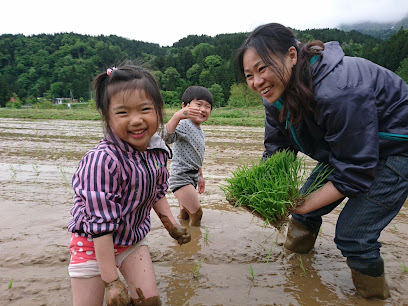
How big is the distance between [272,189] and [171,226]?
2.34 feet

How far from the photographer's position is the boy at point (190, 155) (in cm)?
318

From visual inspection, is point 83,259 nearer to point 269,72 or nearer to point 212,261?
point 212,261

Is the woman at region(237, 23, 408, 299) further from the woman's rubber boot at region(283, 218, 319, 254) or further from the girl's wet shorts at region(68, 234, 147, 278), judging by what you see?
the girl's wet shorts at region(68, 234, 147, 278)

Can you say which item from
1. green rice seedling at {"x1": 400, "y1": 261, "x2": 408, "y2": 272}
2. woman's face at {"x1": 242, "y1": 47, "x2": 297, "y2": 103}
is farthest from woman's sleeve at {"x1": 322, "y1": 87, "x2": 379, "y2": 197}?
green rice seedling at {"x1": 400, "y1": 261, "x2": 408, "y2": 272}

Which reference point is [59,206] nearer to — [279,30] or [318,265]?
[318,265]

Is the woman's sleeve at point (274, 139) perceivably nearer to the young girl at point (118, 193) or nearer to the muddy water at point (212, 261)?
the muddy water at point (212, 261)

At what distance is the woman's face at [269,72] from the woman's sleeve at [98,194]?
96cm

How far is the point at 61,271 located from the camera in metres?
2.34

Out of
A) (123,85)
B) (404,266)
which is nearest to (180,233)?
(123,85)

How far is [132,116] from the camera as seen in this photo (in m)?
1.70

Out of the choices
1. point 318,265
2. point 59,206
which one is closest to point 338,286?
point 318,265

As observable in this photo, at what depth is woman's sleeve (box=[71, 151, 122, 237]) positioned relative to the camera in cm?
156

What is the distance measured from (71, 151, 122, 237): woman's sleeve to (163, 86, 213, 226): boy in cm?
150

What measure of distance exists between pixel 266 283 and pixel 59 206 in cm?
255
